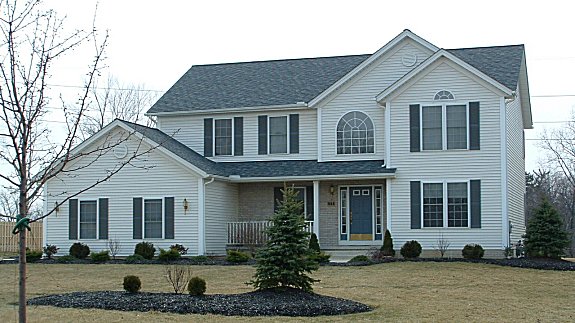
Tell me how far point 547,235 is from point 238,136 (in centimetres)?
1208

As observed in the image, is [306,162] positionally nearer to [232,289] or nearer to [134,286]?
[232,289]

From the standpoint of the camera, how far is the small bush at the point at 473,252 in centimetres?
2442

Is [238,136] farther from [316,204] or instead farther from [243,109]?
Answer: [316,204]

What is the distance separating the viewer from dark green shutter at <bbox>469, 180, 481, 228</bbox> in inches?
993

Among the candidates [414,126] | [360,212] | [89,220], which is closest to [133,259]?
[89,220]

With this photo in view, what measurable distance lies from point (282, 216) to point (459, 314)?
3991 millimetres

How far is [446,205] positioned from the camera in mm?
25609

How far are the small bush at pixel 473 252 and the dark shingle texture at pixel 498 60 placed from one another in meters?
5.31

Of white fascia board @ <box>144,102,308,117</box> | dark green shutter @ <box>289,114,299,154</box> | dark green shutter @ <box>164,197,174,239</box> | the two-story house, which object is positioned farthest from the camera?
dark green shutter @ <box>289,114,299,154</box>

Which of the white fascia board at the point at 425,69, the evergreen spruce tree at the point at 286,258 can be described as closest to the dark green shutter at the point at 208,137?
the white fascia board at the point at 425,69

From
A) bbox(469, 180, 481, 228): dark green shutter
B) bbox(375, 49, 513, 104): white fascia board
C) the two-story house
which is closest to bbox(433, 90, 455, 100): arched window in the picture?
the two-story house

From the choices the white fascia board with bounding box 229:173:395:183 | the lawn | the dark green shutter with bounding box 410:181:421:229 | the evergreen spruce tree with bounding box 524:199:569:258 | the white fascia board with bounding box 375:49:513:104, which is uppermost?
the white fascia board with bounding box 375:49:513:104

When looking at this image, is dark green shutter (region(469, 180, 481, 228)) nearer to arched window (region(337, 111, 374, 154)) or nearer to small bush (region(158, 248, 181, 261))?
arched window (region(337, 111, 374, 154))

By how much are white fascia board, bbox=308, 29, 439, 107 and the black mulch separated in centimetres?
1384
